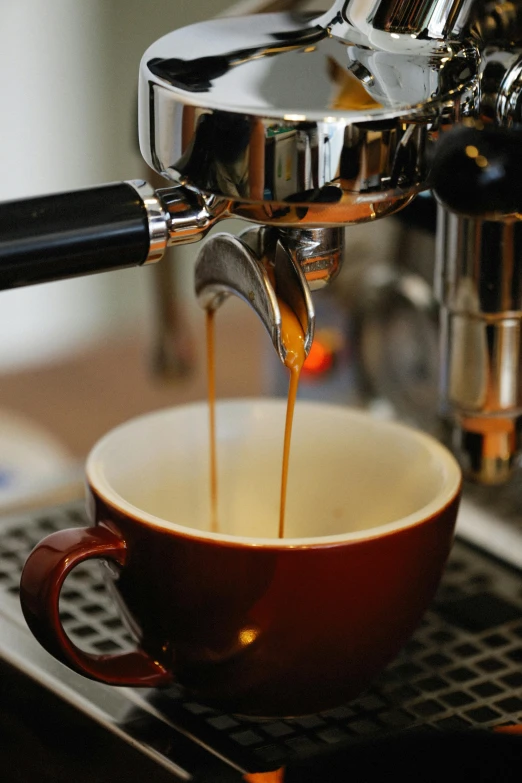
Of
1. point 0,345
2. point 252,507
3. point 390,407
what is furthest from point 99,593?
point 0,345

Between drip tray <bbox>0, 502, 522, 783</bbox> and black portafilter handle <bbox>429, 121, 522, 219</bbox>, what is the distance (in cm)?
15

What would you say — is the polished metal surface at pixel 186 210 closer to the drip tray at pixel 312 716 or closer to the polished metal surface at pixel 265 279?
the polished metal surface at pixel 265 279

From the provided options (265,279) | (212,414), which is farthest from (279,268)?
(212,414)

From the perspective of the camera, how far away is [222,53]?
29 cm

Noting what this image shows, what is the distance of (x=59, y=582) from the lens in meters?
0.31

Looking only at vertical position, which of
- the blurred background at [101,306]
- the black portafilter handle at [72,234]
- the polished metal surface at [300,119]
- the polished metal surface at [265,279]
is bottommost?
the blurred background at [101,306]

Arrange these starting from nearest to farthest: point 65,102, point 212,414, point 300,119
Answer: point 300,119 → point 212,414 → point 65,102

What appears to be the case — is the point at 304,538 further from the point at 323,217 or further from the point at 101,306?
the point at 101,306

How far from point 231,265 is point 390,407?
9.0 inches

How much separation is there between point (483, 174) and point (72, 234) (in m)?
0.13

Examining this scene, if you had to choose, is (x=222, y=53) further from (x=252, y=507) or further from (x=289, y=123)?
(x=252, y=507)

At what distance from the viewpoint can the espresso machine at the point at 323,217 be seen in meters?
0.27

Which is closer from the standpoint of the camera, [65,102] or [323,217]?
[323,217]

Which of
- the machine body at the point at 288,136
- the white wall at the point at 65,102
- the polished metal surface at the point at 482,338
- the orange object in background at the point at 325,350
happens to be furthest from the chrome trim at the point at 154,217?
the white wall at the point at 65,102
